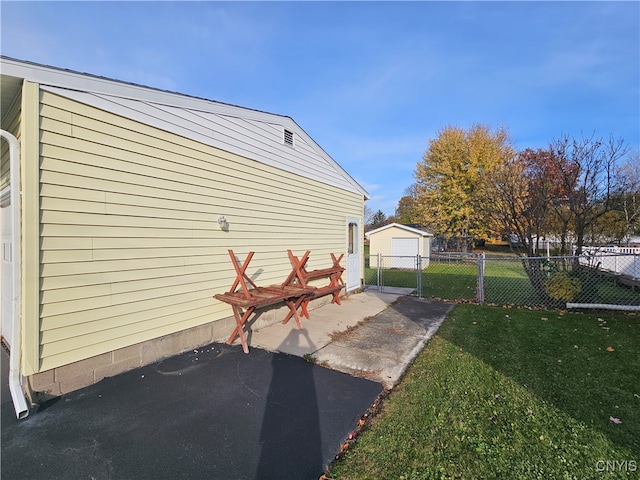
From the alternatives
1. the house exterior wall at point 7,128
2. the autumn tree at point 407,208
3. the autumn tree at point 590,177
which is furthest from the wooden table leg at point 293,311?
the autumn tree at point 407,208

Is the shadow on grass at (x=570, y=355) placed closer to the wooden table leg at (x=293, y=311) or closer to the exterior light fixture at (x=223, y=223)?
the wooden table leg at (x=293, y=311)

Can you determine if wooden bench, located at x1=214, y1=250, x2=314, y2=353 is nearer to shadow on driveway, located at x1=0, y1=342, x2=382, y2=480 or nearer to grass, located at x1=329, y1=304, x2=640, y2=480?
shadow on driveway, located at x1=0, y1=342, x2=382, y2=480

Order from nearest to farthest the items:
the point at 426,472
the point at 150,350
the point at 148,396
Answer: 1. the point at 426,472
2. the point at 148,396
3. the point at 150,350

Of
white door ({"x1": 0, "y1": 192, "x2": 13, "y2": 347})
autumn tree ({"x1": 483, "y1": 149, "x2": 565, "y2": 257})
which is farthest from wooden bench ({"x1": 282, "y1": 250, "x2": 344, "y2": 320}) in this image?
autumn tree ({"x1": 483, "y1": 149, "x2": 565, "y2": 257})

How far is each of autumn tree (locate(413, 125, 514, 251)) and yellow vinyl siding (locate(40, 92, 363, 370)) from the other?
19867mm

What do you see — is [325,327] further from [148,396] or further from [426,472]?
[426,472]

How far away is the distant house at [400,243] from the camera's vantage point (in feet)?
56.6

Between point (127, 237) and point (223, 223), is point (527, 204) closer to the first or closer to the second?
point (223, 223)

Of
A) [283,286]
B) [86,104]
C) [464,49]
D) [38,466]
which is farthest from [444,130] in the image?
[38,466]

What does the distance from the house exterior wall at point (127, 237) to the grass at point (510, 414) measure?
2870 millimetres

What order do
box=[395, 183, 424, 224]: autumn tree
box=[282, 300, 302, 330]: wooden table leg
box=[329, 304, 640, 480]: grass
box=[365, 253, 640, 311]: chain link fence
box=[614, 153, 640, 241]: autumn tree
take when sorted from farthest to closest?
1. box=[395, 183, 424, 224]: autumn tree
2. box=[614, 153, 640, 241]: autumn tree
3. box=[365, 253, 640, 311]: chain link fence
4. box=[282, 300, 302, 330]: wooden table leg
5. box=[329, 304, 640, 480]: grass

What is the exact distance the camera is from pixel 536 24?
21.0 ft

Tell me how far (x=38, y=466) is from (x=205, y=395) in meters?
1.25

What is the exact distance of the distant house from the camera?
17266 mm
